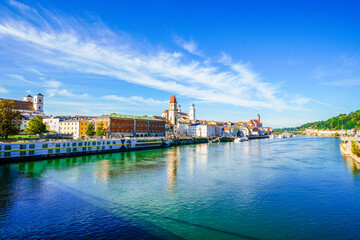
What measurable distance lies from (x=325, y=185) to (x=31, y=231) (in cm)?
2969

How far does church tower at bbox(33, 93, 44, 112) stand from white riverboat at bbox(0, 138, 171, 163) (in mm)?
83288

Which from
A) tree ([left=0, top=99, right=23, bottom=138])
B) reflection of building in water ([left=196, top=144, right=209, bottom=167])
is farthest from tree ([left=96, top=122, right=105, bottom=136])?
reflection of building in water ([left=196, top=144, right=209, bottom=167])

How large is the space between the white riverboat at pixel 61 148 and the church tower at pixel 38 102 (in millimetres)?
83288

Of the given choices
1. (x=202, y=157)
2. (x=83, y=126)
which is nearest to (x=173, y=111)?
(x=83, y=126)

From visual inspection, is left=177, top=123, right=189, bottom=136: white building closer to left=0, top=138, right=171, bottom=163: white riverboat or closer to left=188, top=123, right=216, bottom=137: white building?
left=188, top=123, right=216, bottom=137: white building

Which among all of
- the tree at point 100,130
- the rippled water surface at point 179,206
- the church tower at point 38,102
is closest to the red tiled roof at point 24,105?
the church tower at point 38,102

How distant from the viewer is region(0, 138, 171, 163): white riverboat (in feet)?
137

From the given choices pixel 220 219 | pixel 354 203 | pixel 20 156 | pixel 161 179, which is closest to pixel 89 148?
pixel 20 156

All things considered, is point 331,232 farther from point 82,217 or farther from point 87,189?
point 87,189

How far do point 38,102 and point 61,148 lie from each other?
9158 cm

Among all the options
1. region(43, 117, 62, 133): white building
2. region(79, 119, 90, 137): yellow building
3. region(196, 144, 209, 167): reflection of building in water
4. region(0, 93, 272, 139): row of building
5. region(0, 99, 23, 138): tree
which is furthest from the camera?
region(43, 117, 62, 133): white building

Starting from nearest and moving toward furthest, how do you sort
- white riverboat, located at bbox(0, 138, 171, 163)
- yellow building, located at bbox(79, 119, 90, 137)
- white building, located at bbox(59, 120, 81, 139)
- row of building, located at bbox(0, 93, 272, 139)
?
white riverboat, located at bbox(0, 138, 171, 163) → row of building, located at bbox(0, 93, 272, 139) → yellow building, located at bbox(79, 119, 90, 137) → white building, located at bbox(59, 120, 81, 139)

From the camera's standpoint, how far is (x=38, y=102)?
124875 mm

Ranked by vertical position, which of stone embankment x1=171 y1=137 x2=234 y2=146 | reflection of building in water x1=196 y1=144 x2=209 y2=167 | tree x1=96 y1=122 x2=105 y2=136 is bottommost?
reflection of building in water x1=196 y1=144 x2=209 y2=167
